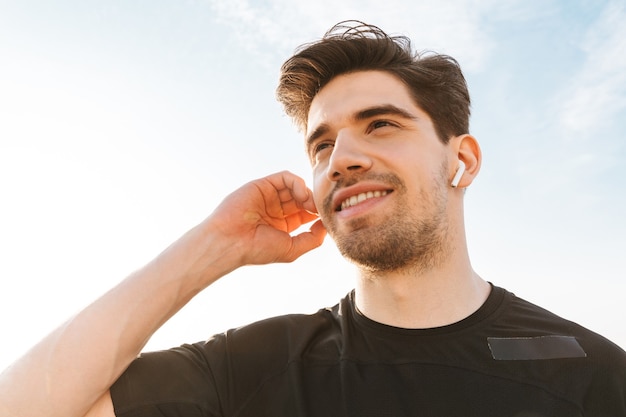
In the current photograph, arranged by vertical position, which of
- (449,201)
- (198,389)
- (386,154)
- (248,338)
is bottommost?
(198,389)

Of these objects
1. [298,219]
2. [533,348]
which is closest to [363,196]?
[298,219]

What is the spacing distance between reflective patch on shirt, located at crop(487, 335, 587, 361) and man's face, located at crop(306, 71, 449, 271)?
509mm

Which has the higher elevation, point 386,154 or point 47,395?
point 386,154

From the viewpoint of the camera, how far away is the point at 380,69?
10.7 feet

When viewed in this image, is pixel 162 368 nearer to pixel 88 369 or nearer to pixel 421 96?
pixel 88 369

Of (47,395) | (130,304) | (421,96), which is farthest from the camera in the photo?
(421,96)

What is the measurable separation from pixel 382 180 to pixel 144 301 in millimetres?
1293

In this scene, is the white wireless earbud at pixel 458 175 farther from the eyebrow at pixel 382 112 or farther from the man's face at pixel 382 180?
the eyebrow at pixel 382 112

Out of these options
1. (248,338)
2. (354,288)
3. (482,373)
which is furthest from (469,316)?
(248,338)

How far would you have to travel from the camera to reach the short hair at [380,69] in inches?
125

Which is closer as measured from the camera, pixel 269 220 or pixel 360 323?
pixel 360 323

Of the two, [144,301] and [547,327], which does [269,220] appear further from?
[547,327]

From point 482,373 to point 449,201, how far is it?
95cm

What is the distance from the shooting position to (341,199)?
279 centimetres
